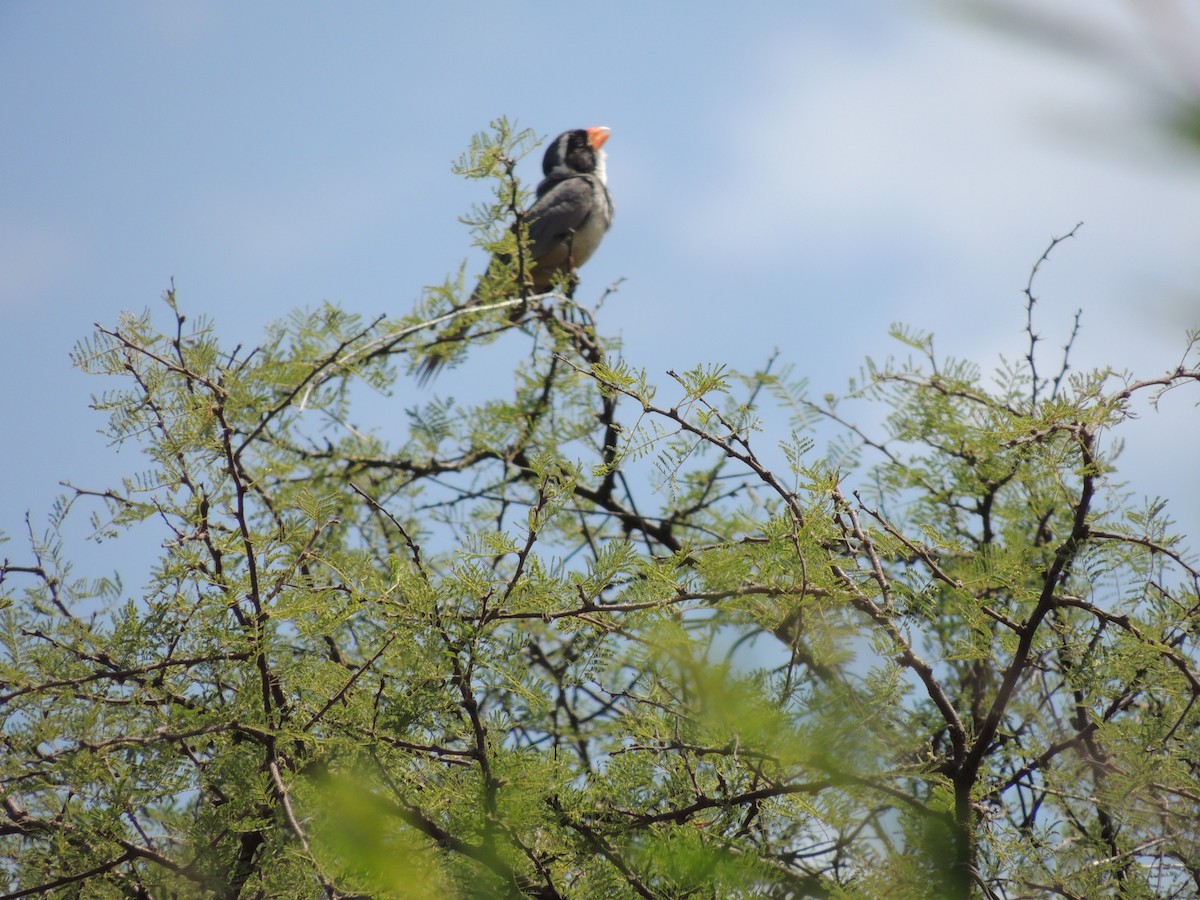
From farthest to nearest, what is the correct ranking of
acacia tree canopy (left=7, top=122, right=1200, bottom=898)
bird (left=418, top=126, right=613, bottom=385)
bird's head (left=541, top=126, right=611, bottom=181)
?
bird's head (left=541, top=126, right=611, bottom=181)
bird (left=418, top=126, right=613, bottom=385)
acacia tree canopy (left=7, top=122, right=1200, bottom=898)

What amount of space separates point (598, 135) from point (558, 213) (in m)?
1.52

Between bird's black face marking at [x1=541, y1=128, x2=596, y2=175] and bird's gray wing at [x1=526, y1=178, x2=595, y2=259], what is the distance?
2.74 feet

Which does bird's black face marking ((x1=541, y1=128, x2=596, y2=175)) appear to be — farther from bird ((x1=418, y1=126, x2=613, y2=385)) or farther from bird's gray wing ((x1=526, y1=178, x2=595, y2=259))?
bird's gray wing ((x1=526, y1=178, x2=595, y2=259))

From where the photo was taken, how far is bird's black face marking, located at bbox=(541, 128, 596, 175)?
7.59 metres

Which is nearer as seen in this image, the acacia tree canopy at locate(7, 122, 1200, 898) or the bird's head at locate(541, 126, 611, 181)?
the acacia tree canopy at locate(7, 122, 1200, 898)

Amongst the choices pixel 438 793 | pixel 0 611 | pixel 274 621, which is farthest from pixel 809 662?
pixel 0 611

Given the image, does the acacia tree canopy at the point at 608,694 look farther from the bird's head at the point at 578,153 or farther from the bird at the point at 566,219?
the bird's head at the point at 578,153

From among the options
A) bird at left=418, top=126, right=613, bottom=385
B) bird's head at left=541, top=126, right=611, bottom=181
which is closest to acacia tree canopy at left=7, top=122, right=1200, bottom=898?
bird at left=418, top=126, right=613, bottom=385

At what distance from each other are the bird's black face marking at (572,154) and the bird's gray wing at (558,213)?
0.84 m

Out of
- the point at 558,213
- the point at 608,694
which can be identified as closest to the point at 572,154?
the point at 558,213

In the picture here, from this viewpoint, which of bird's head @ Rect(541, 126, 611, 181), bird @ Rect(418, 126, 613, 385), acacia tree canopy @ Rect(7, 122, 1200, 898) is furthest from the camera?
bird's head @ Rect(541, 126, 611, 181)

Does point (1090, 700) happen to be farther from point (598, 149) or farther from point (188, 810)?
point (598, 149)

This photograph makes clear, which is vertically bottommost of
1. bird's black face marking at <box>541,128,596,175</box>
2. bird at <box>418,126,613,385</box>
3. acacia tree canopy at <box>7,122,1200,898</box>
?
acacia tree canopy at <box>7,122,1200,898</box>

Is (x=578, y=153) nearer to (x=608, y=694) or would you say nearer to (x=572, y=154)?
(x=572, y=154)
